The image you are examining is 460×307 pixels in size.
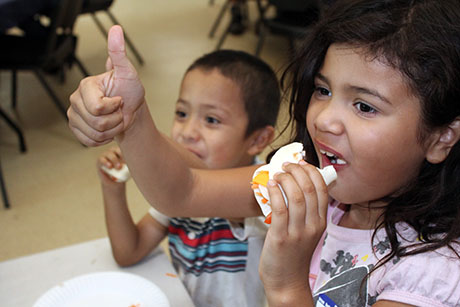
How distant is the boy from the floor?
0.50 meters

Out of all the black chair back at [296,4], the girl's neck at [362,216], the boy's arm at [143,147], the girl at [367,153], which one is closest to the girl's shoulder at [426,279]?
the girl at [367,153]

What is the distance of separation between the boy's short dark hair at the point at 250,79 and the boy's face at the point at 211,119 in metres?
0.02

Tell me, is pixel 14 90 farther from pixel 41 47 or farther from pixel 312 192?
pixel 312 192

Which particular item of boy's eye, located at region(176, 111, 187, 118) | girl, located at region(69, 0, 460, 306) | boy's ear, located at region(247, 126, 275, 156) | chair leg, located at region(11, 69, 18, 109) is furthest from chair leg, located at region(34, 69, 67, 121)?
girl, located at region(69, 0, 460, 306)

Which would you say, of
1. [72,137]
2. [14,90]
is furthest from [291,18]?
[14,90]

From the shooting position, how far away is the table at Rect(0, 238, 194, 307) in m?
0.95

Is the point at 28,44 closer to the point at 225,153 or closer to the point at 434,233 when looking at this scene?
the point at 225,153

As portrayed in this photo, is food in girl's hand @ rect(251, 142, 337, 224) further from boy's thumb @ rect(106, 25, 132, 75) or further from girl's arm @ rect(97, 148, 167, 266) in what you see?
girl's arm @ rect(97, 148, 167, 266)

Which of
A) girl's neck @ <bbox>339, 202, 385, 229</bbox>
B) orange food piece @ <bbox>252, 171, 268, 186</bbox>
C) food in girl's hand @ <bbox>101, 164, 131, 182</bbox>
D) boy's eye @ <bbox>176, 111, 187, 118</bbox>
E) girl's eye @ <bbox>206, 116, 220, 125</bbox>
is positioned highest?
orange food piece @ <bbox>252, 171, 268, 186</bbox>

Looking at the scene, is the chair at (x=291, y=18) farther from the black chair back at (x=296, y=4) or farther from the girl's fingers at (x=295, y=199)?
the girl's fingers at (x=295, y=199)

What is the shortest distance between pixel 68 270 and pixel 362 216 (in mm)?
613

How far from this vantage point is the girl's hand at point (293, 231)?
71cm

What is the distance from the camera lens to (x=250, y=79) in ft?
4.42

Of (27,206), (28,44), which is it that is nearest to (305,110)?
(27,206)
